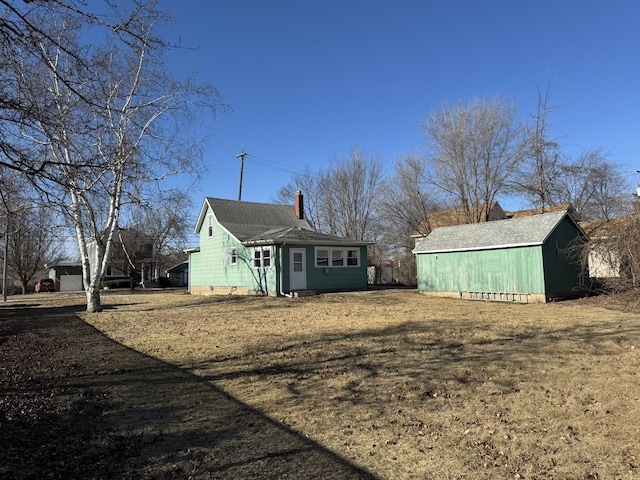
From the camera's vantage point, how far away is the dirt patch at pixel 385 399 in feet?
12.4

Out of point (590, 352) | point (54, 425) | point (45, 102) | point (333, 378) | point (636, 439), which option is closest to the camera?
point (636, 439)

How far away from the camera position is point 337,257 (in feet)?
76.1

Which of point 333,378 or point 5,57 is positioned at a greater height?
point 5,57

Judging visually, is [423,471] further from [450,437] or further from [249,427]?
[249,427]

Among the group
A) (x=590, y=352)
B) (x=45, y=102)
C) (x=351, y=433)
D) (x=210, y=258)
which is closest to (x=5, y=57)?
(x=45, y=102)

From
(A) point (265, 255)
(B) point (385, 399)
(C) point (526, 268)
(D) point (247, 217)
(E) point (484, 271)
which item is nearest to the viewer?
(B) point (385, 399)

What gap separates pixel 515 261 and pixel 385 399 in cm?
1309

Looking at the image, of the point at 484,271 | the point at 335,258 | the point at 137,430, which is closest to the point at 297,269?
the point at 335,258

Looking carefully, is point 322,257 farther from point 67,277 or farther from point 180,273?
point 67,277

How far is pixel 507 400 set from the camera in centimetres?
518

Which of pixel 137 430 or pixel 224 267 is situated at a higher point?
pixel 224 267

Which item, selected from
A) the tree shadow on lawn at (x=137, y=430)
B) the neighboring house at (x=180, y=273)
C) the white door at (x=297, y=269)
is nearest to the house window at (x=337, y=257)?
the white door at (x=297, y=269)

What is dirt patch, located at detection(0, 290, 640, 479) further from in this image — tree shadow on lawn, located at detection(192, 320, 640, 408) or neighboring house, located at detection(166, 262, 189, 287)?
neighboring house, located at detection(166, 262, 189, 287)

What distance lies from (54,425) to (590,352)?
7684 mm
